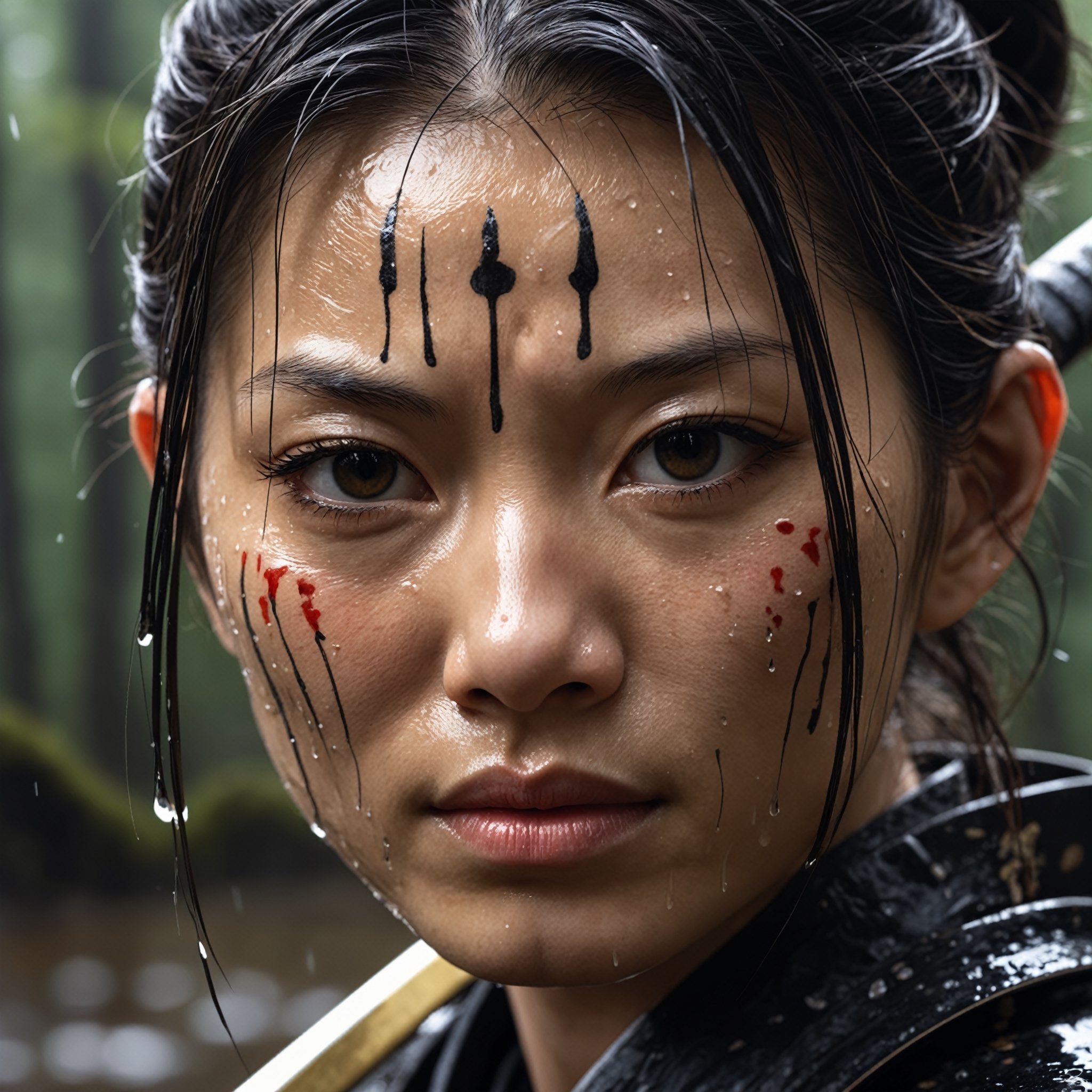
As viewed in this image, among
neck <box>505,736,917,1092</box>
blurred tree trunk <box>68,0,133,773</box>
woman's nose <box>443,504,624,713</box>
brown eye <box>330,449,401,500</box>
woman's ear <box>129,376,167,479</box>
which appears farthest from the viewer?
blurred tree trunk <box>68,0,133,773</box>

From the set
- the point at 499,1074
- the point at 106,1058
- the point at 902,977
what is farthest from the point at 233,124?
the point at 106,1058

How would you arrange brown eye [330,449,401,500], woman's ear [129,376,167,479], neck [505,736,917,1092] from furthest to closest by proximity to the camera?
1. woman's ear [129,376,167,479]
2. neck [505,736,917,1092]
3. brown eye [330,449,401,500]

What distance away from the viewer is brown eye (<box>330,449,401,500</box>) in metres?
0.99

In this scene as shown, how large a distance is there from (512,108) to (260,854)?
4710 mm

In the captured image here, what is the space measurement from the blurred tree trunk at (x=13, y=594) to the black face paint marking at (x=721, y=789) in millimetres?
4684

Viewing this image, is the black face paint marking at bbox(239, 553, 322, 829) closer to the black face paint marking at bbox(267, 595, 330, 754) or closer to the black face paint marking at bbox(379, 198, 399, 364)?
the black face paint marking at bbox(267, 595, 330, 754)

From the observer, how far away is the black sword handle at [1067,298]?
1.32 m

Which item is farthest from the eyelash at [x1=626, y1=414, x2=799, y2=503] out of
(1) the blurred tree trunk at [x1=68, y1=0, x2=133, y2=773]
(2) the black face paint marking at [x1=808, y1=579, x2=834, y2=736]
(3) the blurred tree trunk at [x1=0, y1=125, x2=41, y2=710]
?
(3) the blurred tree trunk at [x1=0, y1=125, x2=41, y2=710]

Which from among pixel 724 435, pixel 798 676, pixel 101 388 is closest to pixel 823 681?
pixel 798 676

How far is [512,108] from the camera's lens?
0.96 metres

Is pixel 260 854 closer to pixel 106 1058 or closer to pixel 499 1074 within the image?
pixel 106 1058

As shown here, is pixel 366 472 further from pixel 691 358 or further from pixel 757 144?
pixel 757 144

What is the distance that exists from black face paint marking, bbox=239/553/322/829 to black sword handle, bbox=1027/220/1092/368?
805 millimetres

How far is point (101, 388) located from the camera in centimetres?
525
